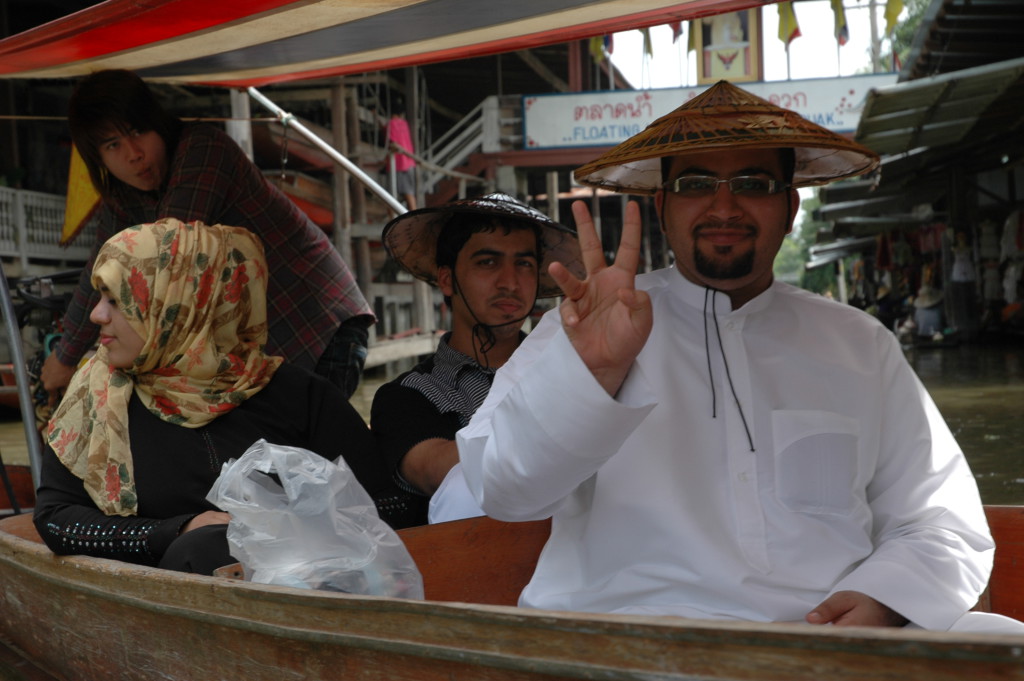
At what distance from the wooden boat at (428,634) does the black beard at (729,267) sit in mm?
757

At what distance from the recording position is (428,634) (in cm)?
166

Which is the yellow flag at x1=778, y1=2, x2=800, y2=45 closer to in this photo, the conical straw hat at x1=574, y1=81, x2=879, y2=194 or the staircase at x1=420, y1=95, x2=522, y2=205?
the conical straw hat at x1=574, y1=81, x2=879, y2=194

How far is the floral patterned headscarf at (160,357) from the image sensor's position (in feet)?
8.25

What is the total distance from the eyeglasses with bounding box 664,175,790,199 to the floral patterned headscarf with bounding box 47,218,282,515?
1278mm

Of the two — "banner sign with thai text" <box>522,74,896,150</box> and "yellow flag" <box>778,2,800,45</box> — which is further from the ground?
"banner sign with thai text" <box>522,74,896,150</box>

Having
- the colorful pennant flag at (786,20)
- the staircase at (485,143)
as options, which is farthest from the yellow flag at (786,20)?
the staircase at (485,143)

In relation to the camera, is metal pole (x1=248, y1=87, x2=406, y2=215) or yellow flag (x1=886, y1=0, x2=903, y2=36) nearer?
yellow flag (x1=886, y1=0, x2=903, y2=36)

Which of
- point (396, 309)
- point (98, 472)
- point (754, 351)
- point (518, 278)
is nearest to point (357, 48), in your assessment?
point (518, 278)

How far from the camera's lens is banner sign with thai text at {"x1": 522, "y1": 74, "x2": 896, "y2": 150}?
16.1m

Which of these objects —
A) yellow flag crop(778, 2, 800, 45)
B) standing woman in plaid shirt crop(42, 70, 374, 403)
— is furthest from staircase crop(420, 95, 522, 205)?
yellow flag crop(778, 2, 800, 45)

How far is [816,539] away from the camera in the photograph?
1.87m

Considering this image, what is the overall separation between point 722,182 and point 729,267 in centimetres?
16

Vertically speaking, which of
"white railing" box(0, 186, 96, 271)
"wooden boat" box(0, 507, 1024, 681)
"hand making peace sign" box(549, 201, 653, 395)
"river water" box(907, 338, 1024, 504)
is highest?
"white railing" box(0, 186, 96, 271)

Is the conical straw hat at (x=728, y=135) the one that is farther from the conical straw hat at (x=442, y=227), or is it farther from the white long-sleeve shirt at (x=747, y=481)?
the conical straw hat at (x=442, y=227)
